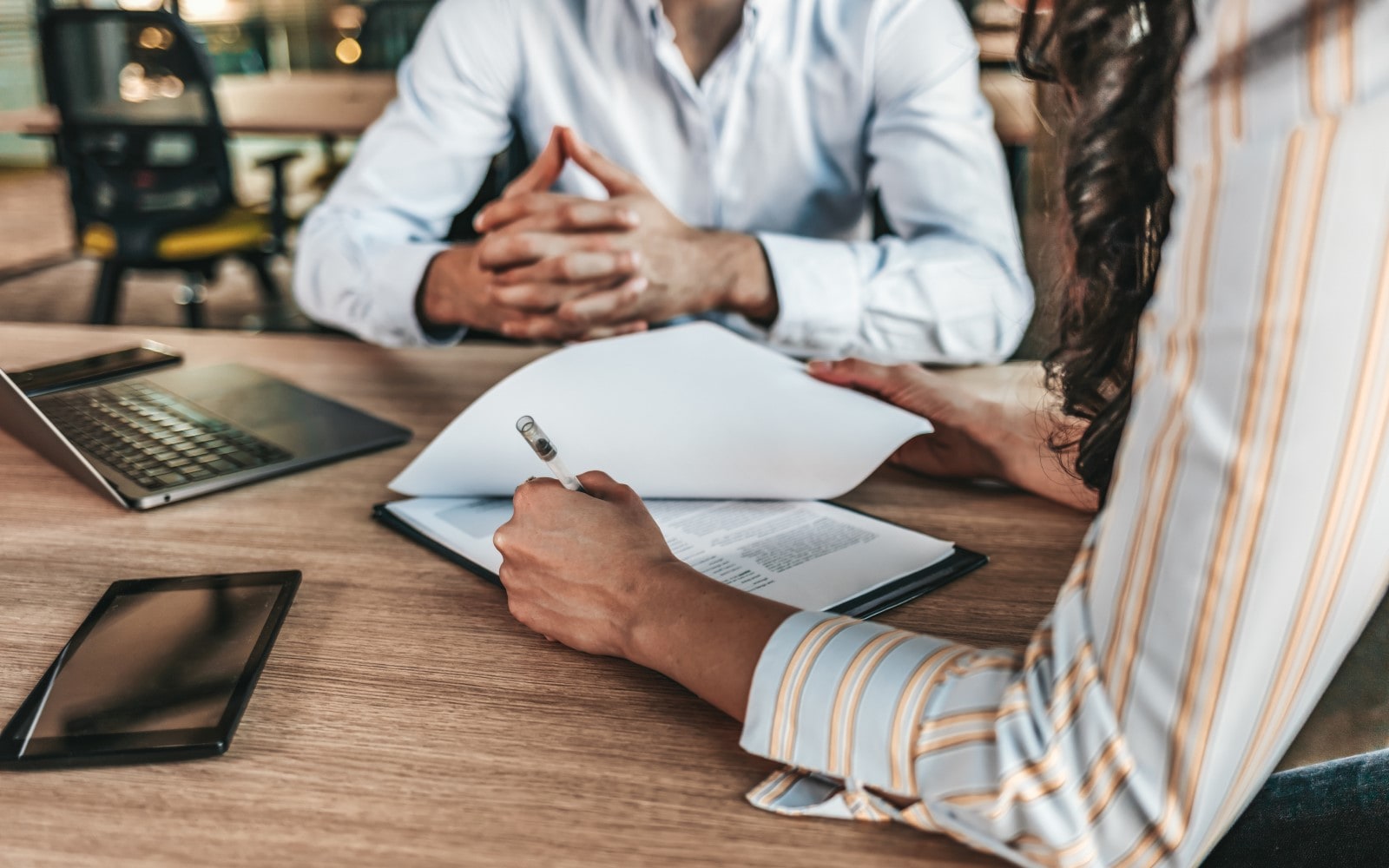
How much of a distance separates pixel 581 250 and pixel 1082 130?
64 cm

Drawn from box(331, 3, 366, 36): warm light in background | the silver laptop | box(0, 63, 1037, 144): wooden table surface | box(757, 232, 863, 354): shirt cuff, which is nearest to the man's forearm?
the silver laptop

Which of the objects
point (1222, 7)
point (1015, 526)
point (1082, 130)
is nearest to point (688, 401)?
→ point (1015, 526)

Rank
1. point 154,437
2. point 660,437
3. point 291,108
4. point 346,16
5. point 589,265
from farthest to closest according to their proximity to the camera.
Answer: point 346,16
point 291,108
point 589,265
point 154,437
point 660,437

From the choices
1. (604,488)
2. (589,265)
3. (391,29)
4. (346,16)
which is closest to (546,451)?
(604,488)

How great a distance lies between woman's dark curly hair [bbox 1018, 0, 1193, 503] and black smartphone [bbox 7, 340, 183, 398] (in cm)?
92

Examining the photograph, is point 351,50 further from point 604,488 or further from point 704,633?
point 704,633

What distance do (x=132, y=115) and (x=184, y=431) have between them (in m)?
2.52

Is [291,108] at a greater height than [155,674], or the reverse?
[155,674]

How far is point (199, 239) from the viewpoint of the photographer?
3.00 meters

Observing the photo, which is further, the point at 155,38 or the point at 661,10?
the point at 155,38

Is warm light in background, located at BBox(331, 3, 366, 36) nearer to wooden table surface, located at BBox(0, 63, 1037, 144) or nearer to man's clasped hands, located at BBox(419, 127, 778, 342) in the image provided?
wooden table surface, located at BBox(0, 63, 1037, 144)

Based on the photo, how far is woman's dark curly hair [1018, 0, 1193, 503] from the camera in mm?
452

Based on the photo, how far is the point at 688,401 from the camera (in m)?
0.78

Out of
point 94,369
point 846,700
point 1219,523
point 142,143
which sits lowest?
point 142,143
